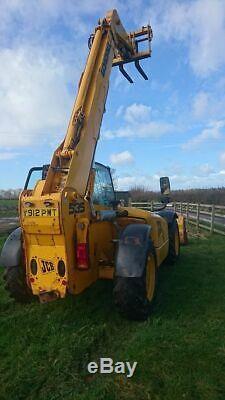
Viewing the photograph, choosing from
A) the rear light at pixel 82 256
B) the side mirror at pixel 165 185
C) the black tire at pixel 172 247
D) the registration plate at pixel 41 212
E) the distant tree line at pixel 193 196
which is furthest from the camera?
the distant tree line at pixel 193 196

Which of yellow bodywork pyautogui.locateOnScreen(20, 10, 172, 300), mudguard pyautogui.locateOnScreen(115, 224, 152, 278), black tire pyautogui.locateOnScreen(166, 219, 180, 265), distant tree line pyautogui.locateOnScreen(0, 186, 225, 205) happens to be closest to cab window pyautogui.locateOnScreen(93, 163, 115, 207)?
yellow bodywork pyautogui.locateOnScreen(20, 10, 172, 300)

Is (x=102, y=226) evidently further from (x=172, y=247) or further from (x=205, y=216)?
(x=205, y=216)

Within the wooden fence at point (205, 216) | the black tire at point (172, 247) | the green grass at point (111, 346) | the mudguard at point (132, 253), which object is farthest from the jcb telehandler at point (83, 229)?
the wooden fence at point (205, 216)

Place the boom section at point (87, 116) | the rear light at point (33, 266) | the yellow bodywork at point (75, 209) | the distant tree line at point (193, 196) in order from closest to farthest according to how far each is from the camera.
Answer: the yellow bodywork at point (75, 209) → the rear light at point (33, 266) → the boom section at point (87, 116) → the distant tree line at point (193, 196)

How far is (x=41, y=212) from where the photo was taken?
15.8ft

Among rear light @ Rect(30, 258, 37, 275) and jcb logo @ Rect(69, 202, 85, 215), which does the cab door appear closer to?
jcb logo @ Rect(69, 202, 85, 215)

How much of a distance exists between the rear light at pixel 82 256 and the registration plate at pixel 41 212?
0.60 metres

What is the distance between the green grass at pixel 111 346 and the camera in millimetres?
3580

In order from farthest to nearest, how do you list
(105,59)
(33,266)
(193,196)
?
(193,196)
(105,59)
(33,266)

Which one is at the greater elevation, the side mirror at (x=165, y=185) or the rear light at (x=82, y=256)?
the side mirror at (x=165, y=185)

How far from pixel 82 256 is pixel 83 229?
1.20 feet

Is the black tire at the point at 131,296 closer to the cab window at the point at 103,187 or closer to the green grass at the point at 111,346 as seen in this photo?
the green grass at the point at 111,346

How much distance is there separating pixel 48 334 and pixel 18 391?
3.98 feet

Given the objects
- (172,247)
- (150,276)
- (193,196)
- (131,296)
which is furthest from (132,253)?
(193,196)
